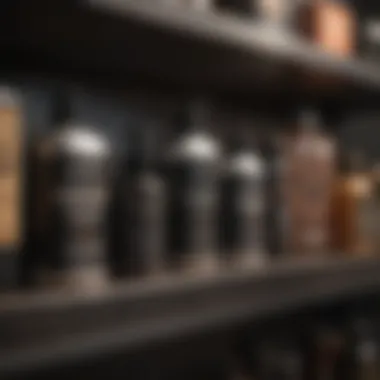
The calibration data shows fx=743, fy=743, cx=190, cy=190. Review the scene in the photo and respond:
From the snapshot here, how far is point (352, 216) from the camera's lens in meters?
1.36

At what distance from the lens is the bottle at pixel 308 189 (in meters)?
1.27

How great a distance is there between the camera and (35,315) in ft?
2.31

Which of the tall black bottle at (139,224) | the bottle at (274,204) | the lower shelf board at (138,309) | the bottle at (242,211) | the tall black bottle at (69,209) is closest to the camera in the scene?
the lower shelf board at (138,309)

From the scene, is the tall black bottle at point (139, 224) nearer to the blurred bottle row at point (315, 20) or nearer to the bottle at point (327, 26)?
the blurred bottle row at point (315, 20)

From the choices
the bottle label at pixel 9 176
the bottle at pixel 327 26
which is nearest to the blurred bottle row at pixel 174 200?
the bottle label at pixel 9 176

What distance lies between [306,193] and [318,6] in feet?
1.07

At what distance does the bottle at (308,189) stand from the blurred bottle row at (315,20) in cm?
17

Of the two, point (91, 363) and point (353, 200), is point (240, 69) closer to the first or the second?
point (353, 200)

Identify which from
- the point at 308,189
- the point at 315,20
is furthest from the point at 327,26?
the point at 308,189

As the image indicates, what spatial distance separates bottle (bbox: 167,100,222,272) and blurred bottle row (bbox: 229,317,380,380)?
0.33m

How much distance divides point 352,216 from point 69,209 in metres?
0.69

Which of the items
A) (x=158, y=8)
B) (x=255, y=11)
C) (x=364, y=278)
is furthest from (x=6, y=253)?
(x=364, y=278)

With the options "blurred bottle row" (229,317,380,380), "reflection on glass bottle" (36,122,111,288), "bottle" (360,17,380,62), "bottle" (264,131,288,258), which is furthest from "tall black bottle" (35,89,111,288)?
"bottle" (360,17,380,62)

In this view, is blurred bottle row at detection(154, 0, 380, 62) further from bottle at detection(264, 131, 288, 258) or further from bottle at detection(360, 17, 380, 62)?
bottle at detection(264, 131, 288, 258)
